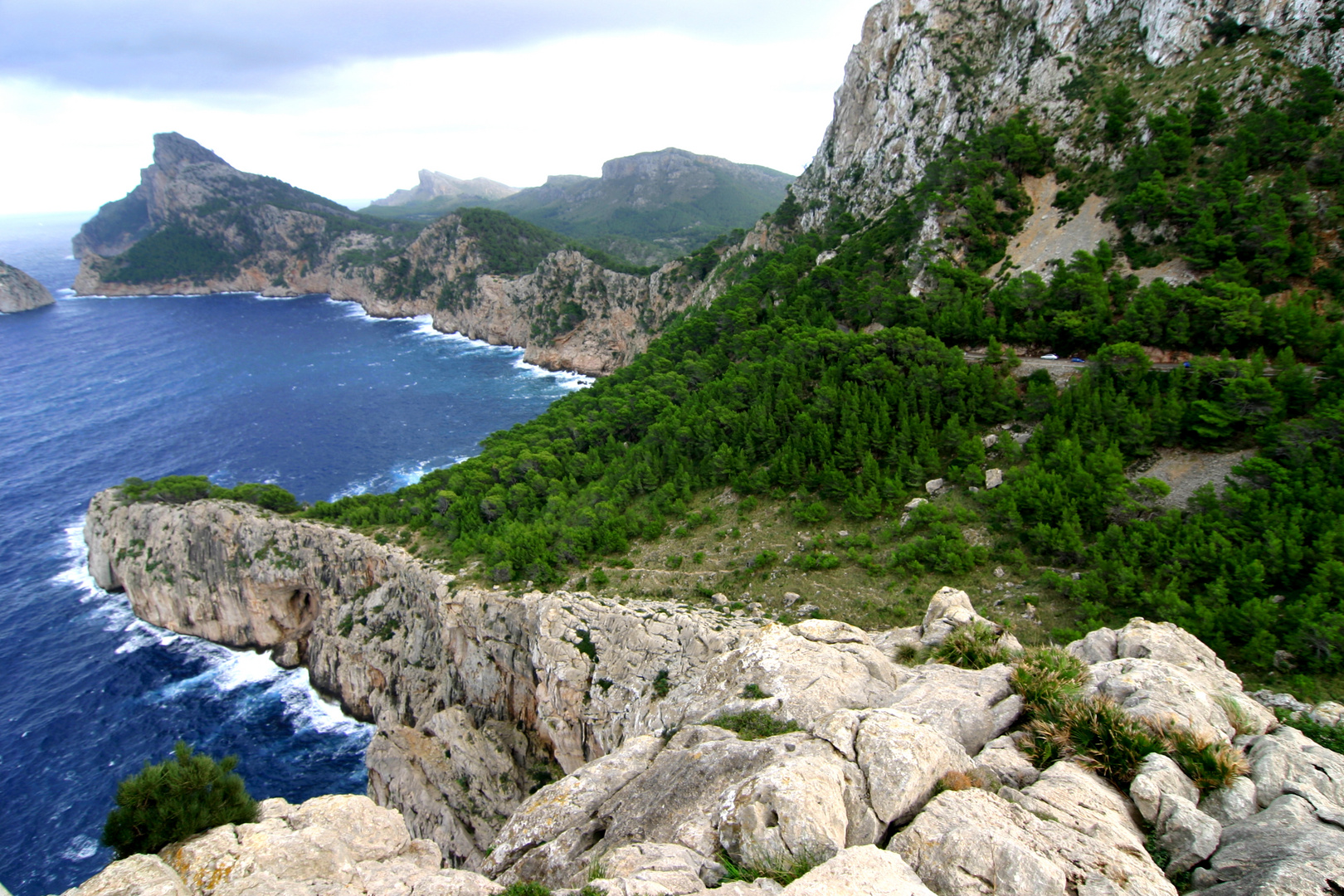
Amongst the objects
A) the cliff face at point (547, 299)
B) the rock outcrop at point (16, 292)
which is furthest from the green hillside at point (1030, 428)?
the rock outcrop at point (16, 292)

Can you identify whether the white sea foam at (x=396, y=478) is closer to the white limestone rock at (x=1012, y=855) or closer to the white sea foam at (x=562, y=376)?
the white sea foam at (x=562, y=376)

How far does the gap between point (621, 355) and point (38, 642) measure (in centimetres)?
9977

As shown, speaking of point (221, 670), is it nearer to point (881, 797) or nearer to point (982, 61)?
point (881, 797)

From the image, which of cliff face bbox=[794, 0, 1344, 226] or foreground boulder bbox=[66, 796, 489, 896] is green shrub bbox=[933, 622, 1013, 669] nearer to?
foreground boulder bbox=[66, 796, 489, 896]

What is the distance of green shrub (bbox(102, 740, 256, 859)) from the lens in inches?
523

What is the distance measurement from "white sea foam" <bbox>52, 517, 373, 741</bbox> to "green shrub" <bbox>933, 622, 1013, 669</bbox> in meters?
47.0

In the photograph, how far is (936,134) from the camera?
236 feet

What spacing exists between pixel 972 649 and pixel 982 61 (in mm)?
74863

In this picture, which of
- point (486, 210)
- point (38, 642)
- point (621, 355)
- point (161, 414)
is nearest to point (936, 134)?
point (621, 355)

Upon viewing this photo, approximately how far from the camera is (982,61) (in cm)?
6969

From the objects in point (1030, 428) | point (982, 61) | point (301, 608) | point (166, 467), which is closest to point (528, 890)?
point (1030, 428)

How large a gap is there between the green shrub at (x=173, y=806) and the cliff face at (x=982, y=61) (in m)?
74.9

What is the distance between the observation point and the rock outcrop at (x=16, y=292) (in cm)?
19100

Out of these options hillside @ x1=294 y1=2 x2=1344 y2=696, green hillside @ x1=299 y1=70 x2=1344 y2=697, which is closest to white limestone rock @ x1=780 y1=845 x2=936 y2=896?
hillside @ x1=294 y1=2 x2=1344 y2=696
